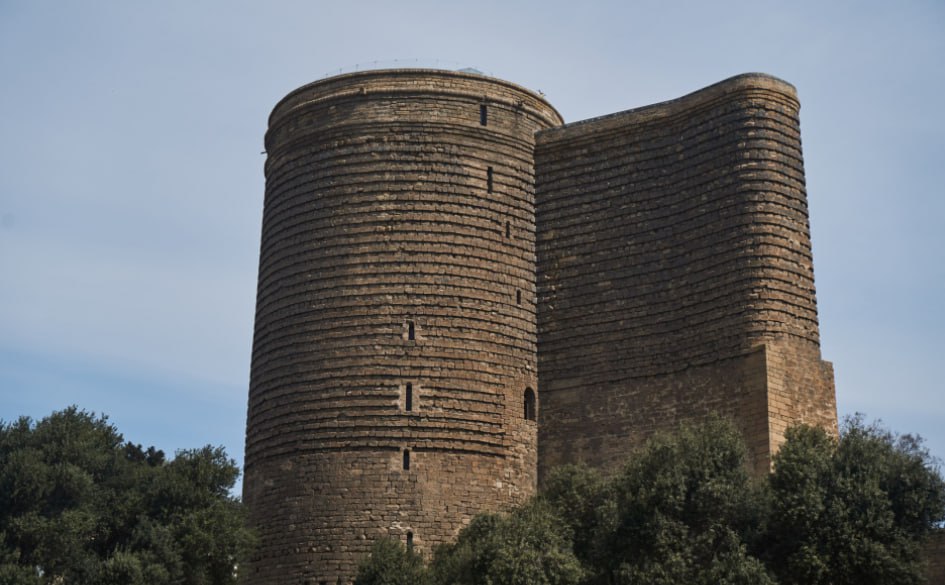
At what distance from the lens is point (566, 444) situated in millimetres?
31094

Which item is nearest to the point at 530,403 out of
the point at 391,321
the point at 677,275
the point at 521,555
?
the point at 391,321

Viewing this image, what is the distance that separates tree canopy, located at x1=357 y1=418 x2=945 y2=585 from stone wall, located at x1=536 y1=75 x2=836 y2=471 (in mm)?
2918

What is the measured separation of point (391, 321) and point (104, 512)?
7442mm

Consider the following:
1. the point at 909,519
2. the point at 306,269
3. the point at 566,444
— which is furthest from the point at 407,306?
the point at 909,519

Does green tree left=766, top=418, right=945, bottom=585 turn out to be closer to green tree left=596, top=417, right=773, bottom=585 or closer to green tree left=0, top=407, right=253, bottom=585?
green tree left=596, top=417, right=773, bottom=585

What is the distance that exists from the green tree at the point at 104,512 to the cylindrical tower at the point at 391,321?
2.11 meters

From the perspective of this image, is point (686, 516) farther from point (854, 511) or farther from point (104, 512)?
point (104, 512)

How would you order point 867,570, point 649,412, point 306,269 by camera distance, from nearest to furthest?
point 867,570 < point 649,412 < point 306,269

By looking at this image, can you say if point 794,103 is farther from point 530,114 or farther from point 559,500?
point 559,500

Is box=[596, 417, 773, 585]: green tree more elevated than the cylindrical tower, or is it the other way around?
the cylindrical tower

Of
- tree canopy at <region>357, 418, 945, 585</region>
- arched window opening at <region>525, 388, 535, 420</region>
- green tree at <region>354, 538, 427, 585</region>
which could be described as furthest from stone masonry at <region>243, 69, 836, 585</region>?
tree canopy at <region>357, 418, 945, 585</region>

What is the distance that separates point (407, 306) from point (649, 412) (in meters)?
5.87

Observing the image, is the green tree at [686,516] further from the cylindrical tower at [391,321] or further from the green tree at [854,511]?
the cylindrical tower at [391,321]

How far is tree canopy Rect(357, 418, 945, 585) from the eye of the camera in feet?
75.0
